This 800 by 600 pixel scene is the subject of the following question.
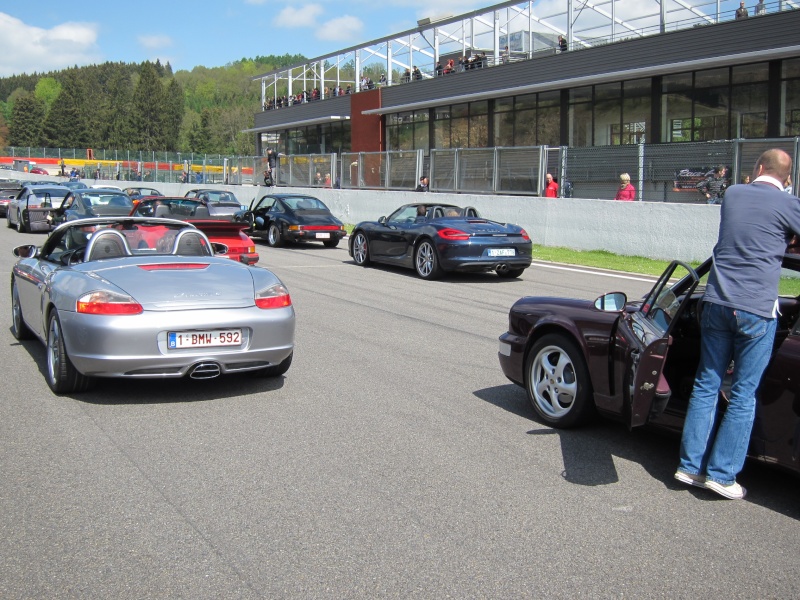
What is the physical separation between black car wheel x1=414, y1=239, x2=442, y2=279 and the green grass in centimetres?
398

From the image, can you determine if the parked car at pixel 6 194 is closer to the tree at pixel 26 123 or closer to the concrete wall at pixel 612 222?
the concrete wall at pixel 612 222

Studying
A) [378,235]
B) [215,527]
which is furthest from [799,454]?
[378,235]

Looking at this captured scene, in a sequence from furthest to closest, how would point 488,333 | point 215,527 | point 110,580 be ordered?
point 488,333 → point 215,527 → point 110,580

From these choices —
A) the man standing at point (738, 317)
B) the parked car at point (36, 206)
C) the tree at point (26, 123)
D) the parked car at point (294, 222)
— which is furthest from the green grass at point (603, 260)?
the tree at point (26, 123)

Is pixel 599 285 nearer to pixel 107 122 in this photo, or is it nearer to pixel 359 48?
pixel 359 48

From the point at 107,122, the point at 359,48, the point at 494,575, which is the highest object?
the point at 107,122

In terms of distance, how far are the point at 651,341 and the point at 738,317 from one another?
439mm

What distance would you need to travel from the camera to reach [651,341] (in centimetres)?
423

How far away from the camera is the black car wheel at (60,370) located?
598 cm

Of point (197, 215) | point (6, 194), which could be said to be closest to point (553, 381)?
point (197, 215)

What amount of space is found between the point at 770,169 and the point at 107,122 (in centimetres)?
15679

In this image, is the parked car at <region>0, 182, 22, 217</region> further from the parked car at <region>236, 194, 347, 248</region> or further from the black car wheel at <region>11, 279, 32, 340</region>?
the black car wheel at <region>11, 279, 32, 340</region>

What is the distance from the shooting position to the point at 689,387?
187 inches

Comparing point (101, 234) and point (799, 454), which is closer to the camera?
point (799, 454)
